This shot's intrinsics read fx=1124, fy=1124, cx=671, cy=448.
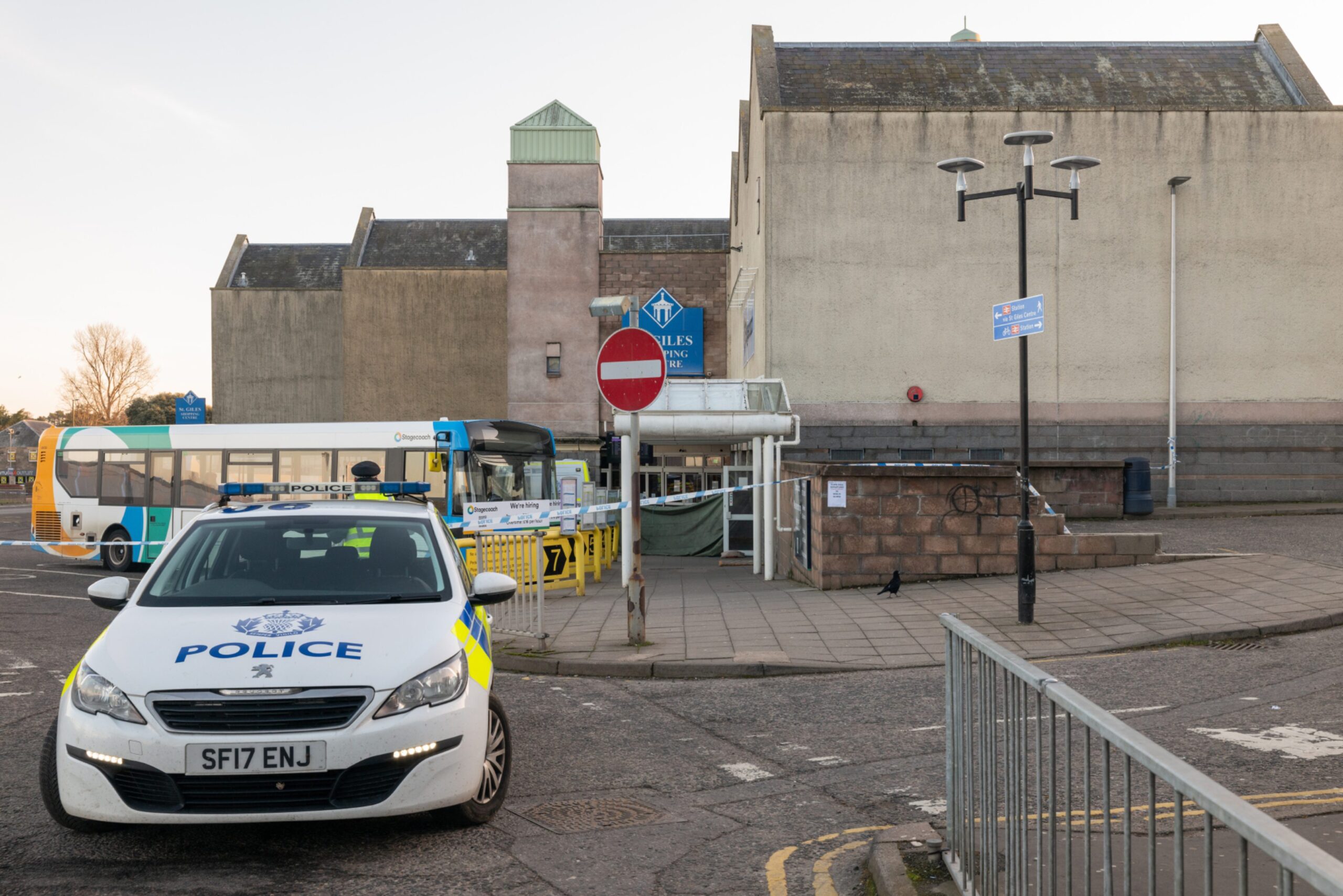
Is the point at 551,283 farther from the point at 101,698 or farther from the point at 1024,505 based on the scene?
the point at 101,698

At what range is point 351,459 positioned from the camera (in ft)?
67.8

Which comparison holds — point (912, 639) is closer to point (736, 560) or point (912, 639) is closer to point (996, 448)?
point (736, 560)

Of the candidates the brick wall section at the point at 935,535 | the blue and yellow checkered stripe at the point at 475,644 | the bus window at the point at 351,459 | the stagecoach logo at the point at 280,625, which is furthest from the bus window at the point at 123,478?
the stagecoach logo at the point at 280,625

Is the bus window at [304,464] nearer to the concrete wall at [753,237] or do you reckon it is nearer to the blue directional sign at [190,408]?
the blue directional sign at [190,408]

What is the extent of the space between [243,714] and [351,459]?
661 inches

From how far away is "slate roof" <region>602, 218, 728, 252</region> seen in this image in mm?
47312

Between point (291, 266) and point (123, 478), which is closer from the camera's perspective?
point (123, 478)

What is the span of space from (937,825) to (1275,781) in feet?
6.08

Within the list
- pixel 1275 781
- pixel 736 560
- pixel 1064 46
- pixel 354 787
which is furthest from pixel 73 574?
pixel 1064 46

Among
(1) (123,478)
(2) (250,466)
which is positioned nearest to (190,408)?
(1) (123,478)

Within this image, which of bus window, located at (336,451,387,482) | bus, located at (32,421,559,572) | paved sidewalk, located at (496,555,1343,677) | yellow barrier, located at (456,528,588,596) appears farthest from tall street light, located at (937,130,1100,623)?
bus window, located at (336,451,387,482)

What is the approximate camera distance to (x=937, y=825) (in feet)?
16.4

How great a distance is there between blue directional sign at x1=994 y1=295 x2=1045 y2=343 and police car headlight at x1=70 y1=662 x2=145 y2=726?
8469mm

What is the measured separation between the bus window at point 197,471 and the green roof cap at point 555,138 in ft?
72.1
